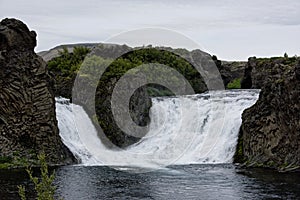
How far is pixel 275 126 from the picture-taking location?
1286 inches

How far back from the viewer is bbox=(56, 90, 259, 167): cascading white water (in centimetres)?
3566

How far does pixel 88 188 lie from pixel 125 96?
19.0 meters

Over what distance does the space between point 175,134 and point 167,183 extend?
16.0 metres

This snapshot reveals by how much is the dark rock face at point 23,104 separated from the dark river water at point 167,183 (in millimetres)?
3256

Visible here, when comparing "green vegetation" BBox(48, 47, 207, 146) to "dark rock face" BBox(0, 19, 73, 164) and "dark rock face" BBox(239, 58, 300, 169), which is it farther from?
"dark rock face" BBox(239, 58, 300, 169)

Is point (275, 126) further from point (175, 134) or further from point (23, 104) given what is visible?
point (23, 104)

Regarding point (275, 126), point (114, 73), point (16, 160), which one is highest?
point (114, 73)

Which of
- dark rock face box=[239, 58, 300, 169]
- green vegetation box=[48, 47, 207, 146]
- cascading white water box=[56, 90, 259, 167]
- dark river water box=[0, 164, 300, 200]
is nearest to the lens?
dark river water box=[0, 164, 300, 200]

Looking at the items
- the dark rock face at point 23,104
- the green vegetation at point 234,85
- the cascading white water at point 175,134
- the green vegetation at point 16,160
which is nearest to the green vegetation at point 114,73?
the cascading white water at point 175,134

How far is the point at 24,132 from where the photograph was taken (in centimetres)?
3388

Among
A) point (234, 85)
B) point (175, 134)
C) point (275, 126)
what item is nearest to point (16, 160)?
point (175, 134)

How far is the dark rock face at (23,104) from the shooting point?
1324 inches

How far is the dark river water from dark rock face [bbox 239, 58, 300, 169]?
81.8 inches

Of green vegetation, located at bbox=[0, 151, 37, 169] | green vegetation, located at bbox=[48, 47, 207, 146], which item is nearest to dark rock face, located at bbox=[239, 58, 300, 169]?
green vegetation, located at bbox=[48, 47, 207, 146]
